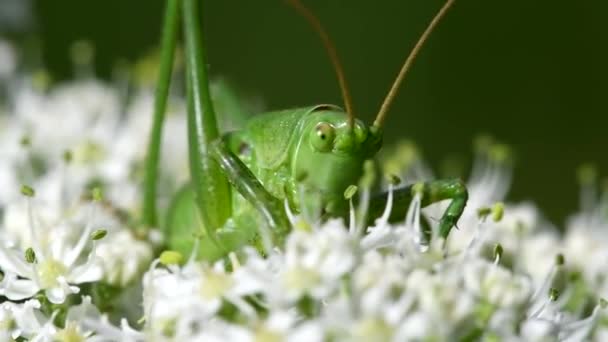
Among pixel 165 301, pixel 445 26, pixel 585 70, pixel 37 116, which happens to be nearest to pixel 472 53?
pixel 445 26

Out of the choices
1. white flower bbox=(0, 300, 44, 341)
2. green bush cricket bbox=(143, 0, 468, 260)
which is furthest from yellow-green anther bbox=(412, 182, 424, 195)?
white flower bbox=(0, 300, 44, 341)

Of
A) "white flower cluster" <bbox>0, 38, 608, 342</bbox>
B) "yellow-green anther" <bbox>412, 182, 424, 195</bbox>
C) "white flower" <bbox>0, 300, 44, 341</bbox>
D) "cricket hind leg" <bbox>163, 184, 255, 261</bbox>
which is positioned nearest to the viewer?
"white flower cluster" <bbox>0, 38, 608, 342</bbox>

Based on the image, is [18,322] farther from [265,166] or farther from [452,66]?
[452,66]

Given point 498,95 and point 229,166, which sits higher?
point 229,166

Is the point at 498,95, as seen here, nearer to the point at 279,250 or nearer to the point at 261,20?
the point at 261,20

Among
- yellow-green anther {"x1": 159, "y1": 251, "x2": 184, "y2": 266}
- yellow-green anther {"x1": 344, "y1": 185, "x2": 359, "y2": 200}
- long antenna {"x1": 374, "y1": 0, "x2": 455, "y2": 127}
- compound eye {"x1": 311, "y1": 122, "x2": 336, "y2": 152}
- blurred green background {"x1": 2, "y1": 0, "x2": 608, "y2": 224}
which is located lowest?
blurred green background {"x1": 2, "y1": 0, "x2": 608, "y2": 224}

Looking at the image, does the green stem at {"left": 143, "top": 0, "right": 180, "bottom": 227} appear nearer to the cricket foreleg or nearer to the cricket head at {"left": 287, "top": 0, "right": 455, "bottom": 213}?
the cricket foreleg

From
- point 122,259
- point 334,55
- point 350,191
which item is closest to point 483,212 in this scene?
point 350,191

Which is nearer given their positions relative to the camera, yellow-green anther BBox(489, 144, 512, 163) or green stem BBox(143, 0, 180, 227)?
green stem BBox(143, 0, 180, 227)
